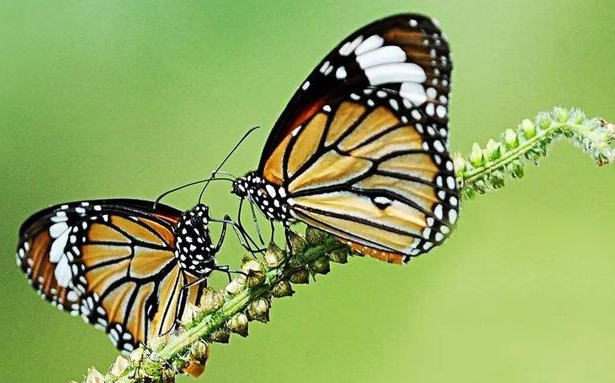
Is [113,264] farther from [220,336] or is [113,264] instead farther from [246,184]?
[220,336]

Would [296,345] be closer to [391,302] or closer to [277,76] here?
[391,302]

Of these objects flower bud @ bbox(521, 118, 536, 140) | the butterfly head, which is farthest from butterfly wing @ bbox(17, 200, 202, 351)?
flower bud @ bbox(521, 118, 536, 140)

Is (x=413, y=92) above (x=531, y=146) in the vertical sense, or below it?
above

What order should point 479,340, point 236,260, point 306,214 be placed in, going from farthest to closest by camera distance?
point 236,260 < point 479,340 < point 306,214

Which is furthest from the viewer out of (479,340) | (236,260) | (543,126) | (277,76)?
(277,76)

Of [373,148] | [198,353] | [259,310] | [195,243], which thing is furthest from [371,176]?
[198,353]

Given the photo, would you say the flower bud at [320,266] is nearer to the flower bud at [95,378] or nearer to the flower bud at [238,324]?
the flower bud at [238,324]

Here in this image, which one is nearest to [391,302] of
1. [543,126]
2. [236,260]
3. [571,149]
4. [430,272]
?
[430,272]

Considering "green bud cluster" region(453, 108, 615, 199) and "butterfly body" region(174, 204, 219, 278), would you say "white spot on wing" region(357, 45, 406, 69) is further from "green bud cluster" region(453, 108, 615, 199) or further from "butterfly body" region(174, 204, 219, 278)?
"butterfly body" region(174, 204, 219, 278)
